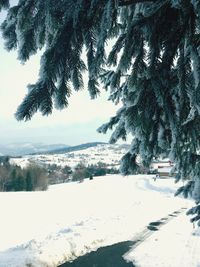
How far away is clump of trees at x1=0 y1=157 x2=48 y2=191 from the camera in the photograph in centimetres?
8025

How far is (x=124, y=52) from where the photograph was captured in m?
2.47

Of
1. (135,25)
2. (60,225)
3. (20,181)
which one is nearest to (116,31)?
(135,25)

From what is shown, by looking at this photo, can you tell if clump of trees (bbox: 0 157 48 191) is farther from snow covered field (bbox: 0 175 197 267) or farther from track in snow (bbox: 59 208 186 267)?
track in snow (bbox: 59 208 186 267)

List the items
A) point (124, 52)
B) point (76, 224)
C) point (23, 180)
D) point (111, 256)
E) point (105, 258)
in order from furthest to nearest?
point (23, 180), point (76, 224), point (111, 256), point (105, 258), point (124, 52)

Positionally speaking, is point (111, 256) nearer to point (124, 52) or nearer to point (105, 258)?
point (105, 258)

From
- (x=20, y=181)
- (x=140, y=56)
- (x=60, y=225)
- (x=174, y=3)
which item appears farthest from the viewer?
(x=20, y=181)

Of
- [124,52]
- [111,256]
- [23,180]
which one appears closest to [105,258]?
[111,256]

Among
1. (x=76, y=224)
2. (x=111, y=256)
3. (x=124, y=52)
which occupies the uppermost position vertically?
(x=124, y=52)

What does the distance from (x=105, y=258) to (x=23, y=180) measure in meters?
64.3

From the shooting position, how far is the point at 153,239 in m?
23.4

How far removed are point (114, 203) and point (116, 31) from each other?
137 feet

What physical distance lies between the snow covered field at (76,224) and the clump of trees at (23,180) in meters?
28.7

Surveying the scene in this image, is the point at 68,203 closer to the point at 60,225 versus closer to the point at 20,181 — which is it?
the point at 60,225

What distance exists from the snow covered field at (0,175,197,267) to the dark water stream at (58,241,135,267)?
641 millimetres
